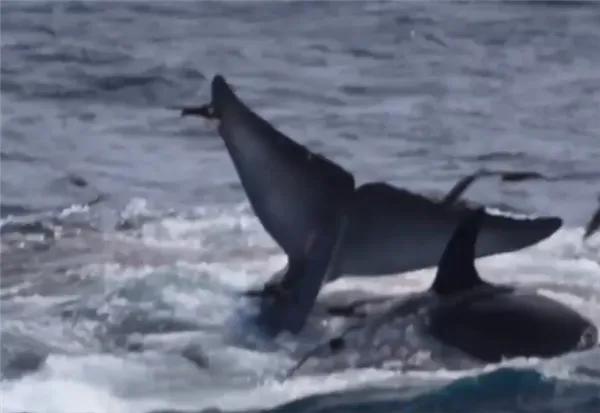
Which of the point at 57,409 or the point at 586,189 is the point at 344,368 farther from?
the point at 586,189

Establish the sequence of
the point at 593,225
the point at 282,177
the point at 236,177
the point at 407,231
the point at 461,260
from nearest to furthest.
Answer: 1. the point at 461,260
2. the point at 407,231
3. the point at 282,177
4. the point at 593,225
5. the point at 236,177

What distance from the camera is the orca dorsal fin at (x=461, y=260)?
834 cm

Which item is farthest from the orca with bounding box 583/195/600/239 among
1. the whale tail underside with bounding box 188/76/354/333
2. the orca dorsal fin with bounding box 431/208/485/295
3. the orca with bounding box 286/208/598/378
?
the whale tail underside with bounding box 188/76/354/333

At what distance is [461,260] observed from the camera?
331 inches

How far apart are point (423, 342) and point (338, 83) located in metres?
9.18

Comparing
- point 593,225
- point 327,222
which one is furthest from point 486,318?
point 593,225

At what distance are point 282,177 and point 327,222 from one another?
407mm

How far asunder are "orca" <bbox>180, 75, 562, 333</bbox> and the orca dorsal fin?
0.34 meters

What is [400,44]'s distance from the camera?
755 inches

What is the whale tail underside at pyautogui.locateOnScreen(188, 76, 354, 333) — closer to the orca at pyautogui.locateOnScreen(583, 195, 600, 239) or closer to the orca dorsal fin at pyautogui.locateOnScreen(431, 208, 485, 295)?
the orca dorsal fin at pyautogui.locateOnScreen(431, 208, 485, 295)

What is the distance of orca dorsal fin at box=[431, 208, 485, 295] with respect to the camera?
834 cm

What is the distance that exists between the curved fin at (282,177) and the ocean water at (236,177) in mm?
312

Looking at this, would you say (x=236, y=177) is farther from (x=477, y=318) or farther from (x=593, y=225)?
(x=477, y=318)

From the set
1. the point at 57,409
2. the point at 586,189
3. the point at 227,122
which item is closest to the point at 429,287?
the point at 227,122
